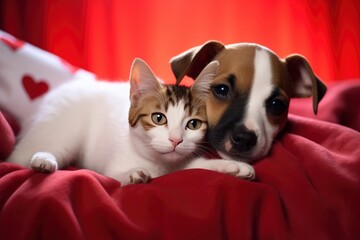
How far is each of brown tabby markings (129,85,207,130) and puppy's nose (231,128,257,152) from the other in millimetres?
120

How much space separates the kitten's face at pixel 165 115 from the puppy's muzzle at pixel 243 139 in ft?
0.33

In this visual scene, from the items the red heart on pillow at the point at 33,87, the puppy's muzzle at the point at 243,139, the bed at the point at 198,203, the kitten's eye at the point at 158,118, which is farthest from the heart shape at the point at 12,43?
the puppy's muzzle at the point at 243,139

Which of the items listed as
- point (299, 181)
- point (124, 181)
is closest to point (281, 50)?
point (299, 181)

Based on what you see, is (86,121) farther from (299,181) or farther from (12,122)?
(299,181)

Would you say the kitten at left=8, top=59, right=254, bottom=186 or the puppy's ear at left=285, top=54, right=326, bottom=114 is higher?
the puppy's ear at left=285, top=54, right=326, bottom=114

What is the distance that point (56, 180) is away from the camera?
960 mm

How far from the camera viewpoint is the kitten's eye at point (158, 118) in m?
1.12

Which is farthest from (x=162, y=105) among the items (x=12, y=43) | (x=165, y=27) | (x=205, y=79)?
(x=165, y=27)

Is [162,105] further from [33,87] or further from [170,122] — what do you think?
[33,87]

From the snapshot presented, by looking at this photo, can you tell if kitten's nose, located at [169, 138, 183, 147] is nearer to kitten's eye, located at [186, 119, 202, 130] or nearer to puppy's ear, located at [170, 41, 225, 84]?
kitten's eye, located at [186, 119, 202, 130]

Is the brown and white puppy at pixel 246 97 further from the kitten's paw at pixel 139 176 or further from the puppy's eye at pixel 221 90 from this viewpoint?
the kitten's paw at pixel 139 176

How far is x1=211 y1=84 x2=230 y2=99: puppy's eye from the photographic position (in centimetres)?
122

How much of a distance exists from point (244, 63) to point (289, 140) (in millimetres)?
299

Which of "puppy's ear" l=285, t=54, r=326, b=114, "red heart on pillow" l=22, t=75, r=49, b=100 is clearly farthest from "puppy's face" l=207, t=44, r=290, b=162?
"red heart on pillow" l=22, t=75, r=49, b=100
